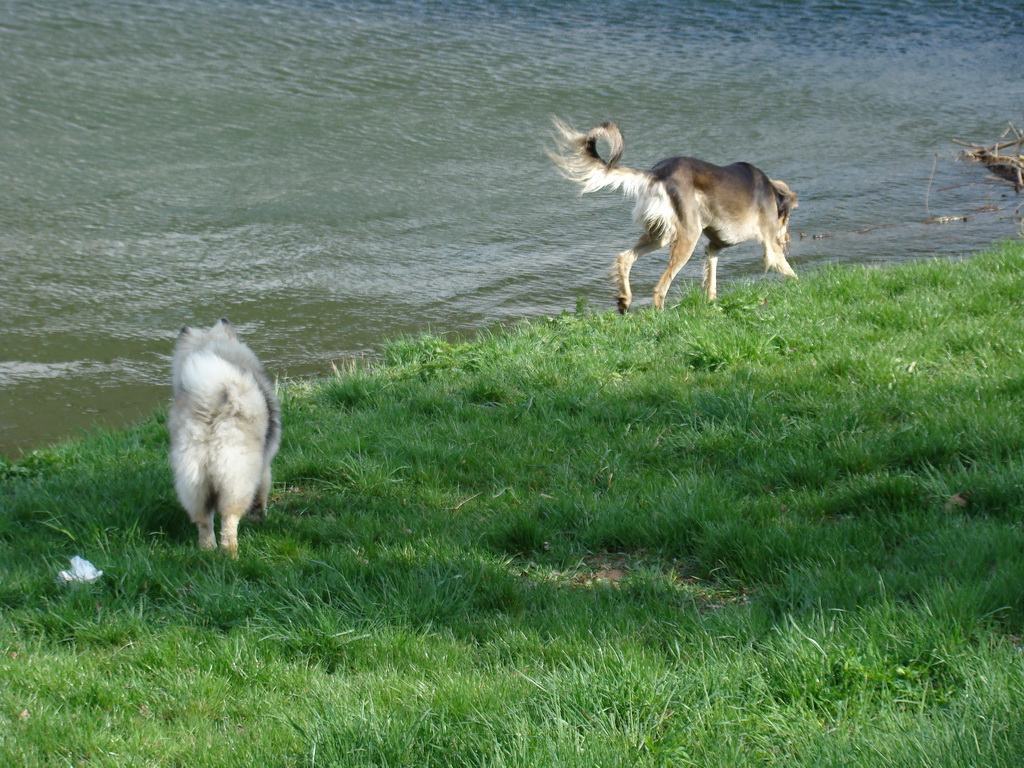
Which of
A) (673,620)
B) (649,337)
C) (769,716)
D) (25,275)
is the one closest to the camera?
(769,716)

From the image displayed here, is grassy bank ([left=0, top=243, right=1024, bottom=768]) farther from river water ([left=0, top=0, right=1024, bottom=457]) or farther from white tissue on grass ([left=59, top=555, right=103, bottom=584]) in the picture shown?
river water ([left=0, top=0, right=1024, bottom=457])

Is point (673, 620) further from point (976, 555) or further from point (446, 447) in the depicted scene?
point (446, 447)

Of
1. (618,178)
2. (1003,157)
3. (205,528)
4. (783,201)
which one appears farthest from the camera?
(1003,157)

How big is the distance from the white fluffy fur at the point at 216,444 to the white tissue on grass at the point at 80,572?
18.2 inches

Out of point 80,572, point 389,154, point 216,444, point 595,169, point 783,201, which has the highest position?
point 595,169

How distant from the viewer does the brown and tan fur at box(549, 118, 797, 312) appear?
8.83 m

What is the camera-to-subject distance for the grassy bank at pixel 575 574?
9.29ft

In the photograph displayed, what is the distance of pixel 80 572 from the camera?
4.05m

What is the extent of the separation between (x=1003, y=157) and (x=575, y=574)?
12.3m

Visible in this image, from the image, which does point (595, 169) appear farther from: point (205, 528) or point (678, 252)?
point (205, 528)

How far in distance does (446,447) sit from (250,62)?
46.0 ft

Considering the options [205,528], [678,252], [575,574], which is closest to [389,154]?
[678,252]

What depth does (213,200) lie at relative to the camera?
1205cm

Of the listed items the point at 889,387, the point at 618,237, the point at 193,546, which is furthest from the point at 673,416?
the point at 618,237
